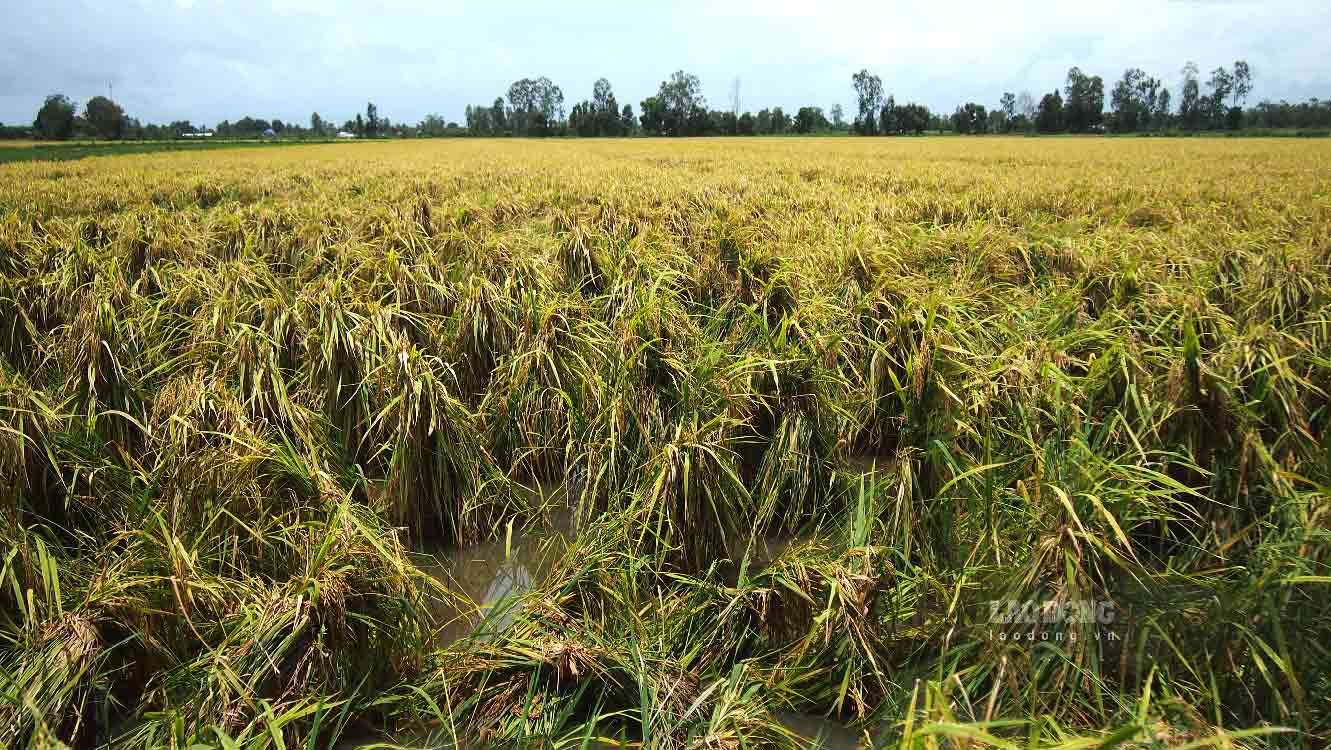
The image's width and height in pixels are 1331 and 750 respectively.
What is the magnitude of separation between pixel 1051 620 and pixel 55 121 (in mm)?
98434

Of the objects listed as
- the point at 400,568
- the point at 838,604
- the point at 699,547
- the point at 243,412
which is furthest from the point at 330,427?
the point at 838,604

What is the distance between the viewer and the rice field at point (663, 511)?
152 cm

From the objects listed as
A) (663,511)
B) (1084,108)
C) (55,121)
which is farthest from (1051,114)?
(55,121)

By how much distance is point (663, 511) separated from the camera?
216 cm

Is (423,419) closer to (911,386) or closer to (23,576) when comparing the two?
(23,576)

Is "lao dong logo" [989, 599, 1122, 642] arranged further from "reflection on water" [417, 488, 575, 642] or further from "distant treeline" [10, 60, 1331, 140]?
"distant treeline" [10, 60, 1331, 140]

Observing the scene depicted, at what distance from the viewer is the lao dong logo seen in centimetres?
152

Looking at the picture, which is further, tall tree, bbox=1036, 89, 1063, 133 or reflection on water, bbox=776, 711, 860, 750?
tall tree, bbox=1036, 89, 1063, 133

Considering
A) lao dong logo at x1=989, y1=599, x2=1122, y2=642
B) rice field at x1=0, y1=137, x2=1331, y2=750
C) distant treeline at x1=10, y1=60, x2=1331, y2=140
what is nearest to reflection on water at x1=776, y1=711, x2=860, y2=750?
rice field at x1=0, y1=137, x2=1331, y2=750

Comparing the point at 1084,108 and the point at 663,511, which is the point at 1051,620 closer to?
the point at 663,511

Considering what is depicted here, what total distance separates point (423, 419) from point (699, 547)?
1.29 m

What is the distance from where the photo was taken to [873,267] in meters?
4.13

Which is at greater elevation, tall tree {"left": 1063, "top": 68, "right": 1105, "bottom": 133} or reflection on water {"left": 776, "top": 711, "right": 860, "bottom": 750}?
tall tree {"left": 1063, "top": 68, "right": 1105, "bottom": 133}

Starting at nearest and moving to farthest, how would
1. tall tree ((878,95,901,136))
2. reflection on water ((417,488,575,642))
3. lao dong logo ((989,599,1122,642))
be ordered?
lao dong logo ((989,599,1122,642)), reflection on water ((417,488,575,642)), tall tree ((878,95,901,136))
